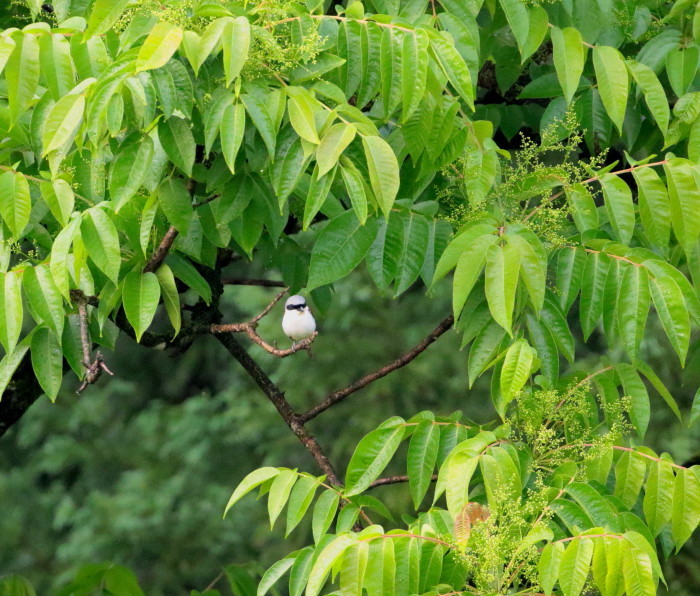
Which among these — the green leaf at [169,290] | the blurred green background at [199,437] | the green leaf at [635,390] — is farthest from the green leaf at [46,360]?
the blurred green background at [199,437]

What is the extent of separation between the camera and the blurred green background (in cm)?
678

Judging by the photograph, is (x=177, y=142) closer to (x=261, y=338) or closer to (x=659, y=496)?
(x=261, y=338)

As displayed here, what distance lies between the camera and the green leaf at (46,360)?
2549mm

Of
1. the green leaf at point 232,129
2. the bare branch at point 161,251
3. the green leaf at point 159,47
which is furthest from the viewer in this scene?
the bare branch at point 161,251

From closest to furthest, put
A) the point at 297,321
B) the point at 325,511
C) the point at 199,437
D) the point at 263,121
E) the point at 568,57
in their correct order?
1. the point at 263,121
2. the point at 325,511
3. the point at 568,57
4. the point at 297,321
5. the point at 199,437

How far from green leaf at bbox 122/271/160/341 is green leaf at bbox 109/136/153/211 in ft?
0.93

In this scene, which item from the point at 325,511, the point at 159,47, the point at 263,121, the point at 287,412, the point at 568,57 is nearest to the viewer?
the point at 159,47

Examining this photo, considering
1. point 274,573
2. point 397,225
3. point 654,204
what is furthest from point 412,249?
point 274,573

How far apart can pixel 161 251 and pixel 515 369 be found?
2.96 feet

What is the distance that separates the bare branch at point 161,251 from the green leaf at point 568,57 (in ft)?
3.40

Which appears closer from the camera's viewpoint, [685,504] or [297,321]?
[685,504]

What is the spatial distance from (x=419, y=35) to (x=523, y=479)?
975mm

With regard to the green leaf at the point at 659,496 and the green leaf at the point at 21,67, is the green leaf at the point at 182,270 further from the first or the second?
the green leaf at the point at 659,496

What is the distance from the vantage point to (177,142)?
6.87 feet
